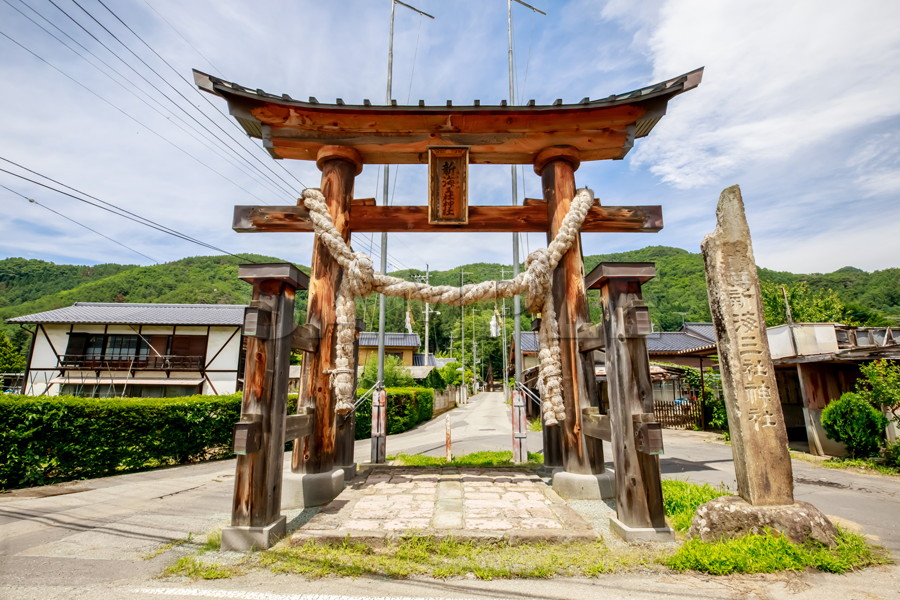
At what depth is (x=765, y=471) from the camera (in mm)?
3551

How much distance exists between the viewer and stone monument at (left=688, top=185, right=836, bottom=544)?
11.1ft

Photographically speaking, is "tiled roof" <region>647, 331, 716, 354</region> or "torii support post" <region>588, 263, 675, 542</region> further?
"tiled roof" <region>647, 331, 716, 354</region>

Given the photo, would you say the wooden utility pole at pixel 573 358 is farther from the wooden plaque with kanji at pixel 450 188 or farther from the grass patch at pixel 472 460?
the grass patch at pixel 472 460

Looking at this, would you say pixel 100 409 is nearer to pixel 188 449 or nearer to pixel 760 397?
pixel 188 449

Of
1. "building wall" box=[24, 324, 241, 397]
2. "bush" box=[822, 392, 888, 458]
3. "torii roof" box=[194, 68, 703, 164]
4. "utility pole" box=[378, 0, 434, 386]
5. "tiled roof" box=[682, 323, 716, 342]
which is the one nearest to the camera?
"torii roof" box=[194, 68, 703, 164]

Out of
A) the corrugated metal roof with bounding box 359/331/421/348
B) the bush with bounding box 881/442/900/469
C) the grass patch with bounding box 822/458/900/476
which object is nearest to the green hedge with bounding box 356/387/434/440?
the grass patch with bounding box 822/458/900/476

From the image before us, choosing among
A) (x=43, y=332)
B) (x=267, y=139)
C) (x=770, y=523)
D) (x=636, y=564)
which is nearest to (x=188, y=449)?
(x=267, y=139)

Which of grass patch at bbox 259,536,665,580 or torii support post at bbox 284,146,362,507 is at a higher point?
torii support post at bbox 284,146,362,507

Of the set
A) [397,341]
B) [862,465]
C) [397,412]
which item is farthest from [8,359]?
[862,465]

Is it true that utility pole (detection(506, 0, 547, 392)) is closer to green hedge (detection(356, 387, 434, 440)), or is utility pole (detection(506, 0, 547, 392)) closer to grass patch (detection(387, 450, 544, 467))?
grass patch (detection(387, 450, 544, 467))

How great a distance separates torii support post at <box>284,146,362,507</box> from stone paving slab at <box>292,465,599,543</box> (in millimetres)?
309

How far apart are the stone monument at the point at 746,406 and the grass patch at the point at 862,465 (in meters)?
6.87

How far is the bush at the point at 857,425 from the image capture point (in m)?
8.71

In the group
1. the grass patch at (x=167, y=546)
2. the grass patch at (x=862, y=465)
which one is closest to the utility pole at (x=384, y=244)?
the grass patch at (x=167, y=546)
